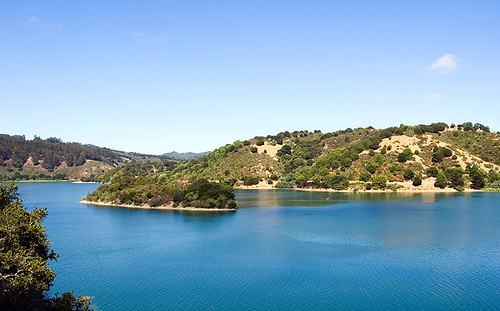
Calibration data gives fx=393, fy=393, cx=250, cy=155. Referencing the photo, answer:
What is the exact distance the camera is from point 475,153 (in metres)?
136

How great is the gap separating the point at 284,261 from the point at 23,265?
969 inches

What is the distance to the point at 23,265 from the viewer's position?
70.1ft

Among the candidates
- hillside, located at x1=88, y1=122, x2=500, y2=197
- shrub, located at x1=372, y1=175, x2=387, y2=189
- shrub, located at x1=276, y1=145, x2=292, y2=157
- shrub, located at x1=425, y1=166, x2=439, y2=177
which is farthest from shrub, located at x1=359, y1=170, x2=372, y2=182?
shrub, located at x1=276, y1=145, x2=292, y2=157

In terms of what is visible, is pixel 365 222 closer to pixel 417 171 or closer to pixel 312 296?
pixel 312 296

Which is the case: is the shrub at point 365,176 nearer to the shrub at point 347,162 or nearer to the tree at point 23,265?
the shrub at point 347,162

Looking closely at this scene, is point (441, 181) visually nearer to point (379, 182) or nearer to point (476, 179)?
point (476, 179)

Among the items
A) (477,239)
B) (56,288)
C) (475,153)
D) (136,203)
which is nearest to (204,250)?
(56,288)

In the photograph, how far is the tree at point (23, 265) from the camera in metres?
20.7

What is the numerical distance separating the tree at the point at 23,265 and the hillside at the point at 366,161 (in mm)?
102967

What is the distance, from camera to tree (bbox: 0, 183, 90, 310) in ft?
67.9

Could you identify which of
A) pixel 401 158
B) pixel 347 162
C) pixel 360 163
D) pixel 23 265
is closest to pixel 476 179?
pixel 401 158

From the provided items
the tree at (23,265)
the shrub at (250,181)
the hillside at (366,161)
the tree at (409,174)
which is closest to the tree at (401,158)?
the hillside at (366,161)

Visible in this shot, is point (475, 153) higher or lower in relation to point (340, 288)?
higher

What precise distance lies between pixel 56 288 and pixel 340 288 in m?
23.4
